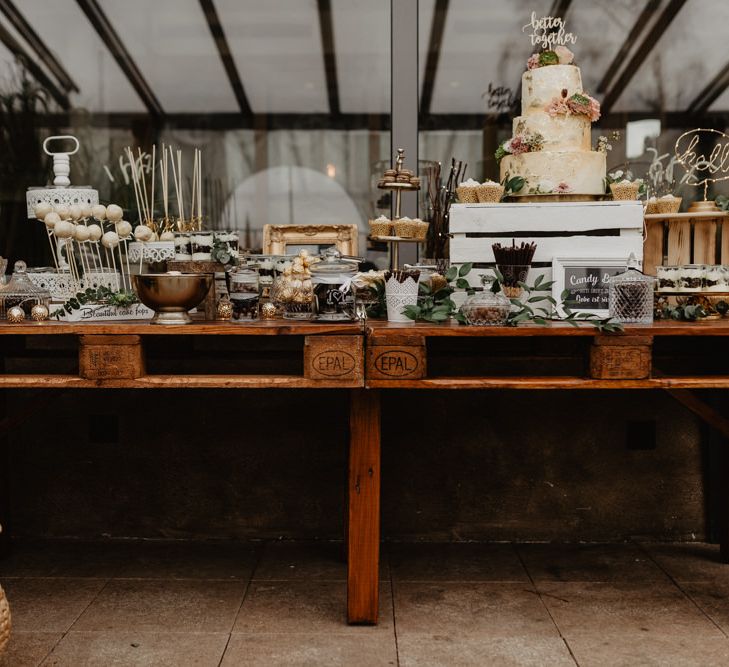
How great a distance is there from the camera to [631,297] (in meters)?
2.77

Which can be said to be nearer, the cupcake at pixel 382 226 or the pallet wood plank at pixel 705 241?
the cupcake at pixel 382 226

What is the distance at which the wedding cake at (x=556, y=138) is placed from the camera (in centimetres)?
309

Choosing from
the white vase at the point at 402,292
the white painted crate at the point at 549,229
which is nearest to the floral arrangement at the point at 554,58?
the white painted crate at the point at 549,229

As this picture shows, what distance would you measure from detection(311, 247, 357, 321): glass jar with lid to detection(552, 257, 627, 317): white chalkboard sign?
2.55 feet

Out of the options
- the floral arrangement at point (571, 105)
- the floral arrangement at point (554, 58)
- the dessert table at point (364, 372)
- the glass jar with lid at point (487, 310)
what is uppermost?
the floral arrangement at point (554, 58)

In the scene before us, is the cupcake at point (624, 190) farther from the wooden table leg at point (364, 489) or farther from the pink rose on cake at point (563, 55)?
the wooden table leg at point (364, 489)

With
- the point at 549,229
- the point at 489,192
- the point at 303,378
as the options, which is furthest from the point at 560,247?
the point at 303,378

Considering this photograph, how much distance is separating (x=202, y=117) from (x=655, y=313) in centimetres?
286

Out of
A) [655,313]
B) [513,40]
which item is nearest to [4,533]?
[655,313]

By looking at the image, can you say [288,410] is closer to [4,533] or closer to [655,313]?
[4,533]

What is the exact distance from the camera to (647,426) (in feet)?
12.1

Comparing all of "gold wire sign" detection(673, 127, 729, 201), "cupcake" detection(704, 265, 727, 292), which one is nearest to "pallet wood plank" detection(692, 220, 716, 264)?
"cupcake" detection(704, 265, 727, 292)

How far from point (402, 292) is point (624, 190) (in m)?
0.97

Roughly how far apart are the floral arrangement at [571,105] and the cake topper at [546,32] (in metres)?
0.34
